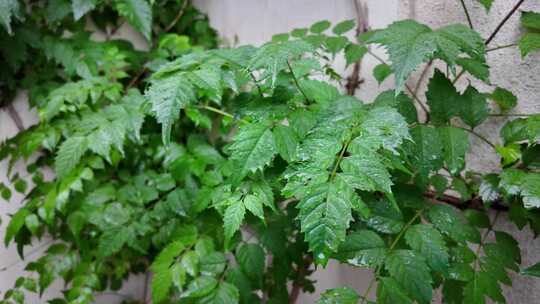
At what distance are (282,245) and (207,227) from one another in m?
0.18

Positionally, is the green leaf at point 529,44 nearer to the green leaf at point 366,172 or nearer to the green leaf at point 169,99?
the green leaf at point 366,172

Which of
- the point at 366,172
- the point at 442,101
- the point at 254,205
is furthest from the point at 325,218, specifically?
the point at 442,101

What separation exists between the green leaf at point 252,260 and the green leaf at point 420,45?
490mm

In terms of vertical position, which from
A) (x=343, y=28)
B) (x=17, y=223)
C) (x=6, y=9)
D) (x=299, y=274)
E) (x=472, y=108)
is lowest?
(x=299, y=274)

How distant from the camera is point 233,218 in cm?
72

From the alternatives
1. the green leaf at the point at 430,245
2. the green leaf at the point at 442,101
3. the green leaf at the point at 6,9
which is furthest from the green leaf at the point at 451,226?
the green leaf at the point at 6,9

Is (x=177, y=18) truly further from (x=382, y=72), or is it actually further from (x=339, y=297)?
(x=339, y=297)

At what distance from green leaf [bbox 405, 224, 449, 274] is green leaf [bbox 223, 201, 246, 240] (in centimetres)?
30

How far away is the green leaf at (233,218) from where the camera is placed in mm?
715

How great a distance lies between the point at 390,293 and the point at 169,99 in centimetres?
45

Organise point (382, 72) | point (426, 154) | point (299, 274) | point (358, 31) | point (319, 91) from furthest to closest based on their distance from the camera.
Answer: point (358, 31)
point (299, 274)
point (382, 72)
point (319, 91)
point (426, 154)

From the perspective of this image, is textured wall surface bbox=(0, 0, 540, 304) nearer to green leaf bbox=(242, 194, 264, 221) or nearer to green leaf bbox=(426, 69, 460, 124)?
green leaf bbox=(426, 69, 460, 124)

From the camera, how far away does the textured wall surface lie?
975 mm

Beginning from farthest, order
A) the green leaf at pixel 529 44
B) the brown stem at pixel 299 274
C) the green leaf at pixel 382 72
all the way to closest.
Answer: the brown stem at pixel 299 274 → the green leaf at pixel 382 72 → the green leaf at pixel 529 44
